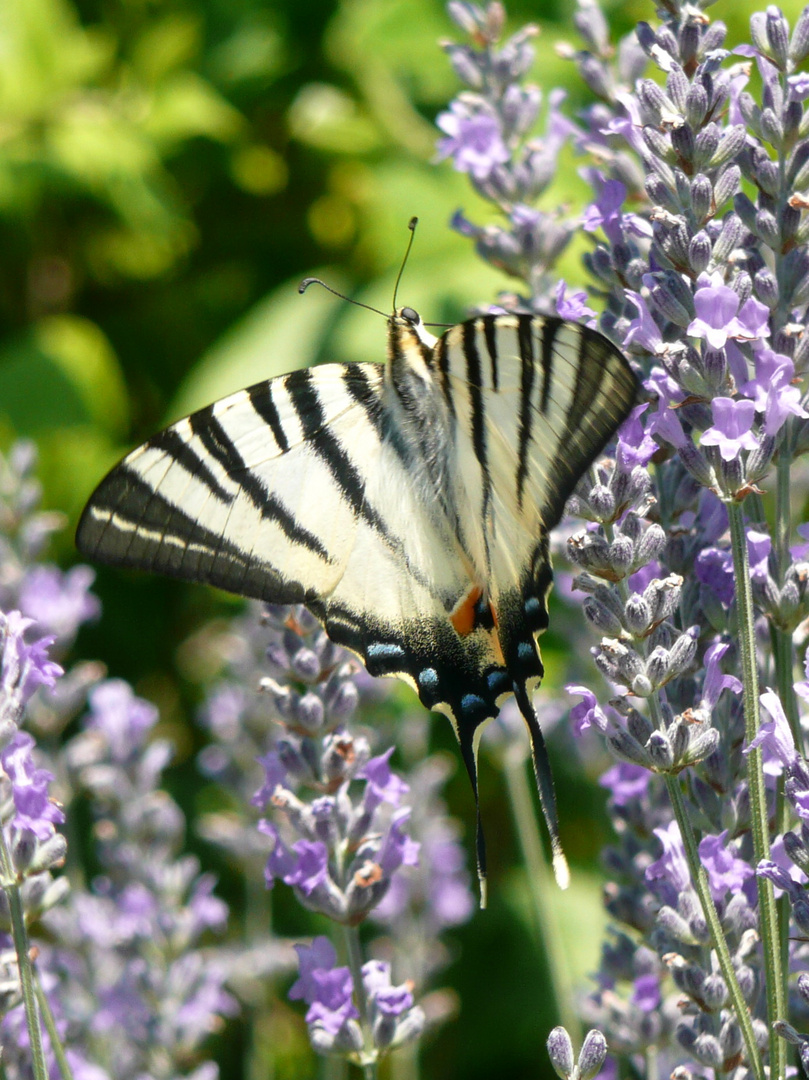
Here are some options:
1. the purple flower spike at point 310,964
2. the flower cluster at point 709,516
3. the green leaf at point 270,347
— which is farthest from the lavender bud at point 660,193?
the green leaf at point 270,347

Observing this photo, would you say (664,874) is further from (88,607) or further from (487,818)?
(487,818)

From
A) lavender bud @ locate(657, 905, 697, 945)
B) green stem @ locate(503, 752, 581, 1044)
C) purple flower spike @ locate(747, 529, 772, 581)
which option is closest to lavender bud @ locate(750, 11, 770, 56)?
purple flower spike @ locate(747, 529, 772, 581)

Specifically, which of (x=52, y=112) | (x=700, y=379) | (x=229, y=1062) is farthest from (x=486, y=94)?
(x=229, y=1062)

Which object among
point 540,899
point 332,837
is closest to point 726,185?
point 332,837

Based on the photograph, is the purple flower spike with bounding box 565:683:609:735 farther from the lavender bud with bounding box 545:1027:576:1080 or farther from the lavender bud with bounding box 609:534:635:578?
the lavender bud with bounding box 545:1027:576:1080

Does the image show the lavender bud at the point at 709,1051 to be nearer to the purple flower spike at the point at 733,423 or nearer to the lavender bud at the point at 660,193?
the purple flower spike at the point at 733,423

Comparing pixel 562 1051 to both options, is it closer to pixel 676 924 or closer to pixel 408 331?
pixel 676 924
